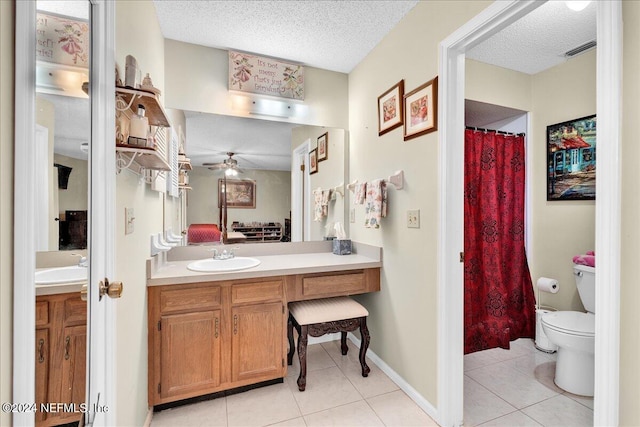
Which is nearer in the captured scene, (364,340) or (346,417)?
(346,417)

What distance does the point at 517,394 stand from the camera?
188 centimetres

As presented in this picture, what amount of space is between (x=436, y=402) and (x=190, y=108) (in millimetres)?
2560

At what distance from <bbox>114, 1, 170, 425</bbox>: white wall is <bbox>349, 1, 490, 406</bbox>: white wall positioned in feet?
5.06

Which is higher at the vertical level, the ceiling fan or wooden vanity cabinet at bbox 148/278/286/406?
the ceiling fan

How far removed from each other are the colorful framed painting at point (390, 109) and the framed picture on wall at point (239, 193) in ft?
3.74

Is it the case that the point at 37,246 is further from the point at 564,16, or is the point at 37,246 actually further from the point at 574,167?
the point at 574,167

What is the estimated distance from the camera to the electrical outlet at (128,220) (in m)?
1.25

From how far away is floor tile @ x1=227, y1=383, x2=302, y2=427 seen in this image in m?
1.67

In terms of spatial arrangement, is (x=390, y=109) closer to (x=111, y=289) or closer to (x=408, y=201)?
(x=408, y=201)

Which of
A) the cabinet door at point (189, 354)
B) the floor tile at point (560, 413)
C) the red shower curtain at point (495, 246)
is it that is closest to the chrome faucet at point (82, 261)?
the cabinet door at point (189, 354)

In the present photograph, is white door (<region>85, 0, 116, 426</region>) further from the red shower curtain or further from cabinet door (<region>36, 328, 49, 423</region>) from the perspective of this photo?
the red shower curtain

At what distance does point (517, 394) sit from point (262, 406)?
1.63m

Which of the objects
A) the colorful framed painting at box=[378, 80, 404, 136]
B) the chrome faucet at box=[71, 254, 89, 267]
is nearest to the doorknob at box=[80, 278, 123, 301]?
the chrome faucet at box=[71, 254, 89, 267]

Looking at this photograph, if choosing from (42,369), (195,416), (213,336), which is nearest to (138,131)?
(42,369)
